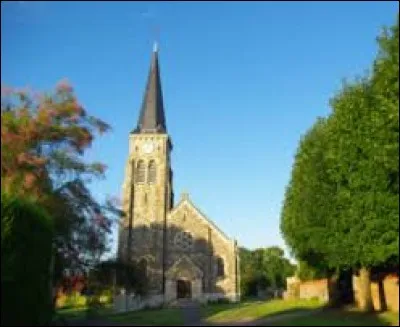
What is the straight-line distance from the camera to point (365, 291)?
31328 mm

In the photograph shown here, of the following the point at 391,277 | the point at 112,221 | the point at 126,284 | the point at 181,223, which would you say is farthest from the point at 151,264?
the point at 391,277

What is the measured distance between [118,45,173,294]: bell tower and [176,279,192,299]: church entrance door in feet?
8.49

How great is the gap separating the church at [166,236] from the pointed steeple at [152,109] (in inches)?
11.8

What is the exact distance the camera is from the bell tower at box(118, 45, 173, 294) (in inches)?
2859

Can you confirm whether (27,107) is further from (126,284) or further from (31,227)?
(126,284)

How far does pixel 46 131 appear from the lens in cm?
2866

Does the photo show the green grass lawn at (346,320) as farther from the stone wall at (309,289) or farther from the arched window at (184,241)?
the arched window at (184,241)

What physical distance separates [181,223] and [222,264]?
7255 millimetres

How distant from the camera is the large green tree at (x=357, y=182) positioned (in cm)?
2561

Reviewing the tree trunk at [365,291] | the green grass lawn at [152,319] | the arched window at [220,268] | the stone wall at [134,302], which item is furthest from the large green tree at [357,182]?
the arched window at [220,268]

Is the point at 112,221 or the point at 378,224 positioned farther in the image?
the point at 112,221

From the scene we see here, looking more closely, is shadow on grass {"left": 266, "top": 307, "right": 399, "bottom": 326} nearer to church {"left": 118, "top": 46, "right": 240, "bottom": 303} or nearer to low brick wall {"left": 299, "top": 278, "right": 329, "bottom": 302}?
low brick wall {"left": 299, "top": 278, "right": 329, "bottom": 302}

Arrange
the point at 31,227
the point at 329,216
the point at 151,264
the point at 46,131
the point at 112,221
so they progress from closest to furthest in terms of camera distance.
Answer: the point at 31,227 → the point at 46,131 → the point at 329,216 → the point at 112,221 → the point at 151,264

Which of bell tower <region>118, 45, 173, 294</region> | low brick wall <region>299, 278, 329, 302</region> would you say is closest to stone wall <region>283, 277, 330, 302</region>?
low brick wall <region>299, 278, 329, 302</region>
